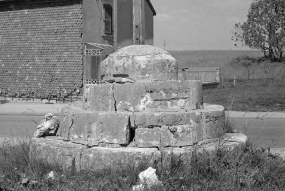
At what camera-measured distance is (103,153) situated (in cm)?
491

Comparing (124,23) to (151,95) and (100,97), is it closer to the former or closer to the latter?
(100,97)

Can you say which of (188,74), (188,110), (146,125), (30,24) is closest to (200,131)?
(188,110)

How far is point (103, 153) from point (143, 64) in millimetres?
1504

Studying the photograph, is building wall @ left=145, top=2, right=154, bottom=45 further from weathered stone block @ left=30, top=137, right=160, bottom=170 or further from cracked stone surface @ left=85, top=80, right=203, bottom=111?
weathered stone block @ left=30, top=137, right=160, bottom=170

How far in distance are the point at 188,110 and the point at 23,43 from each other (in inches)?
641

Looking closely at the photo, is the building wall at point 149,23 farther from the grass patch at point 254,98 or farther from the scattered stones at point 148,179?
the scattered stones at point 148,179

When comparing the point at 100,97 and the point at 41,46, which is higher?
the point at 41,46

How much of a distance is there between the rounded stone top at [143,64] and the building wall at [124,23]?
52.8 ft

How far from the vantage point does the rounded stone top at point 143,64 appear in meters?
5.61

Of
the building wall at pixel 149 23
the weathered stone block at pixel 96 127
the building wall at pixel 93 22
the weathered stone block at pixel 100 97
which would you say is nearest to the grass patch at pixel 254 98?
the building wall at pixel 93 22

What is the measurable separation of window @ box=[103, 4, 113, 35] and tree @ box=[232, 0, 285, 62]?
14.9 m

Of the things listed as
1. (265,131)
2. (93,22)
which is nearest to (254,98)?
(265,131)

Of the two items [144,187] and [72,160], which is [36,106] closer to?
[72,160]

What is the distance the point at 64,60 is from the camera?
18.9m
